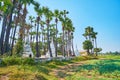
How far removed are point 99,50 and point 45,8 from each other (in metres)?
69.6

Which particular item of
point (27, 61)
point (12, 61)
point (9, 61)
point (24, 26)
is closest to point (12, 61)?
point (12, 61)

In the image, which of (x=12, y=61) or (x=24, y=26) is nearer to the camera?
(x=12, y=61)

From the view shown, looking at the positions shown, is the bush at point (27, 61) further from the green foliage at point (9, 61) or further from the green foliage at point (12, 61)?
the green foliage at point (9, 61)

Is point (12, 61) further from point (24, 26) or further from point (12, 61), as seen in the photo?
point (24, 26)

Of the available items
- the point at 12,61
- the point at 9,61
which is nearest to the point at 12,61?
the point at 12,61

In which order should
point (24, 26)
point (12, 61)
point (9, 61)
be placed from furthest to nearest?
1. point (24, 26)
2. point (12, 61)
3. point (9, 61)

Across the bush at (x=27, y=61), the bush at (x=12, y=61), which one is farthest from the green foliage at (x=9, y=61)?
the bush at (x=27, y=61)

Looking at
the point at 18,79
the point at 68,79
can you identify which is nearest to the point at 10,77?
the point at 18,79

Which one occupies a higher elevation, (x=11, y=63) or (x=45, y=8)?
(x=45, y=8)

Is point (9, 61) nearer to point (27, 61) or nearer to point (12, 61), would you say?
point (12, 61)

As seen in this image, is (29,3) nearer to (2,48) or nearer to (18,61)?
(2,48)

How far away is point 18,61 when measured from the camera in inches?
1168

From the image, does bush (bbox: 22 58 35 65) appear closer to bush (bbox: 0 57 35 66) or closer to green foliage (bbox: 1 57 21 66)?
bush (bbox: 0 57 35 66)

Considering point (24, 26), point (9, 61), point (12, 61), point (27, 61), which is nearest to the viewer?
point (9, 61)
